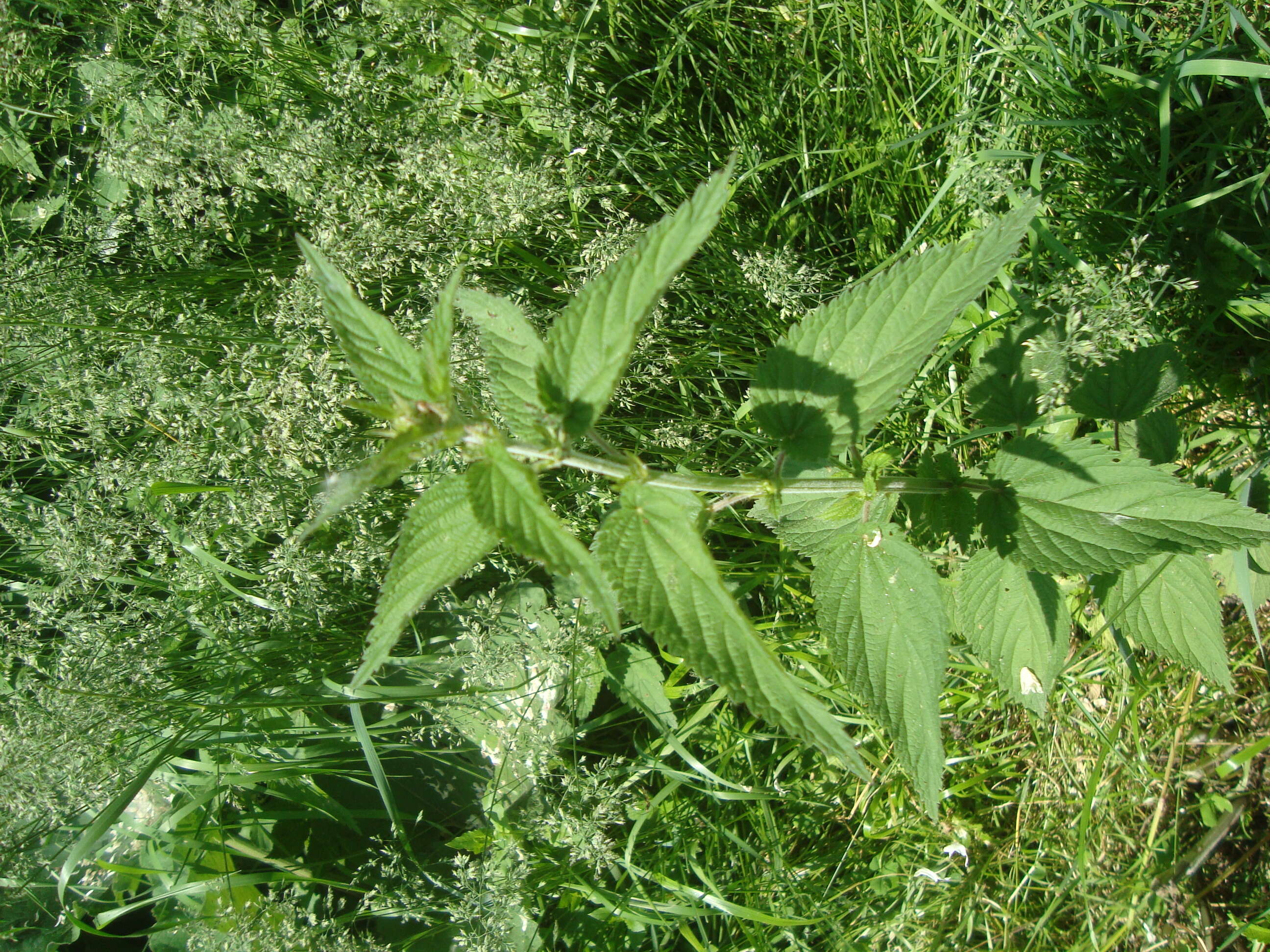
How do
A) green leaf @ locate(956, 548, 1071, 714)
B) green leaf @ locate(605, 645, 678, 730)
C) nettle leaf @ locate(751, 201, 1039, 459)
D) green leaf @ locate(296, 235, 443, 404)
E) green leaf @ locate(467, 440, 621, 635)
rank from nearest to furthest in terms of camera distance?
1. green leaf @ locate(467, 440, 621, 635)
2. green leaf @ locate(296, 235, 443, 404)
3. nettle leaf @ locate(751, 201, 1039, 459)
4. green leaf @ locate(956, 548, 1071, 714)
5. green leaf @ locate(605, 645, 678, 730)

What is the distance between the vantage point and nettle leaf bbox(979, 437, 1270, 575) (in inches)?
66.1

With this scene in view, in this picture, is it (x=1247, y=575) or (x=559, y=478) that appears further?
(x=559, y=478)

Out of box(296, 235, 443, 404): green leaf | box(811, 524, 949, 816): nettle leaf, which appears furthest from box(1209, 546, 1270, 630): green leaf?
box(296, 235, 443, 404): green leaf

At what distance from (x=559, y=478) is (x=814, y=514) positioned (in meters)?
1.16

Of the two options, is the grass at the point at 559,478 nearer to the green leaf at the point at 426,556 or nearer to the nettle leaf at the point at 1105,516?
the nettle leaf at the point at 1105,516

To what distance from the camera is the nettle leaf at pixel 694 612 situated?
4.17 ft

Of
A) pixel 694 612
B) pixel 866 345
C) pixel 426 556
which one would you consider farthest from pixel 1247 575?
pixel 426 556

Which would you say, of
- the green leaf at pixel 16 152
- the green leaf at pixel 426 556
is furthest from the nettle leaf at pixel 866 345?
the green leaf at pixel 16 152

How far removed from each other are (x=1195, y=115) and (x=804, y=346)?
198 centimetres

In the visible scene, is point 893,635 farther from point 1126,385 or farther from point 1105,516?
point 1126,385

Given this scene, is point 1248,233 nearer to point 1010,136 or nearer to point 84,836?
point 1010,136

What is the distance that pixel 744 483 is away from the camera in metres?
1.64

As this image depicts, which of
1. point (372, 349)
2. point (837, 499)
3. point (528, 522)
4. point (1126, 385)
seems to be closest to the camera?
point (528, 522)

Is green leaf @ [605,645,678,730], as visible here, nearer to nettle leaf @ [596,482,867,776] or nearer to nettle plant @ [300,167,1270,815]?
nettle plant @ [300,167,1270,815]
